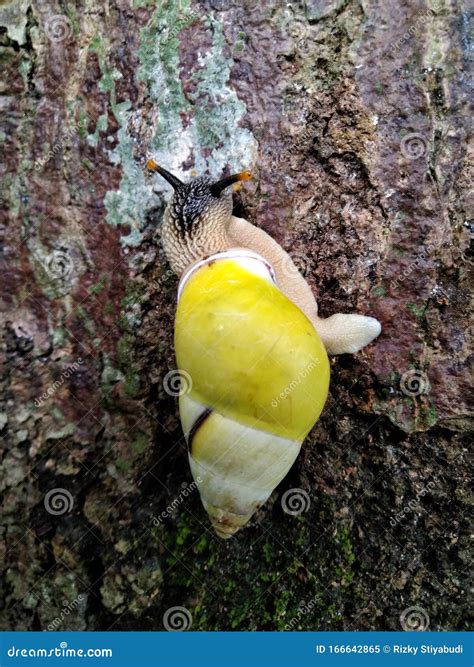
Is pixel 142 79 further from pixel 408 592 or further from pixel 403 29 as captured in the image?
pixel 408 592

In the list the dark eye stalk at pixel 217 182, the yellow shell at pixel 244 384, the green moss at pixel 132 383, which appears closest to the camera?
the yellow shell at pixel 244 384

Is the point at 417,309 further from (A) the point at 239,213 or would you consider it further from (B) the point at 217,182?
(B) the point at 217,182

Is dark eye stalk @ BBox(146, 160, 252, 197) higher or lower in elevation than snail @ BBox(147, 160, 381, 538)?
higher

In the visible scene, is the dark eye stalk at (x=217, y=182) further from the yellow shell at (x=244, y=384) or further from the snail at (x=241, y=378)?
the yellow shell at (x=244, y=384)

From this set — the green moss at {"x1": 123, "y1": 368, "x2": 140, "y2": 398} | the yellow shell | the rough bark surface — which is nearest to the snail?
the yellow shell

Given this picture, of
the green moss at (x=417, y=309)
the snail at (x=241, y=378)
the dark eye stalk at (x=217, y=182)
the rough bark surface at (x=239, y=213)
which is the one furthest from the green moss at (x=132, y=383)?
the green moss at (x=417, y=309)

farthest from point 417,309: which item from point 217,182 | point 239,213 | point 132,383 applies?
point 132,383

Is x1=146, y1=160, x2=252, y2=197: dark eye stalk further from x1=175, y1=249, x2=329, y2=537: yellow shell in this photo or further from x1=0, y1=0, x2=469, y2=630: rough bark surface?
x1=175, y1=249, x2=329, y2=537: yellow shell

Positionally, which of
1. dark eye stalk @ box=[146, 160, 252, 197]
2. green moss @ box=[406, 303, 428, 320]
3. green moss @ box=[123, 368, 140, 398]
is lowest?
green moss @ box=[123, 368, 140, 398]
